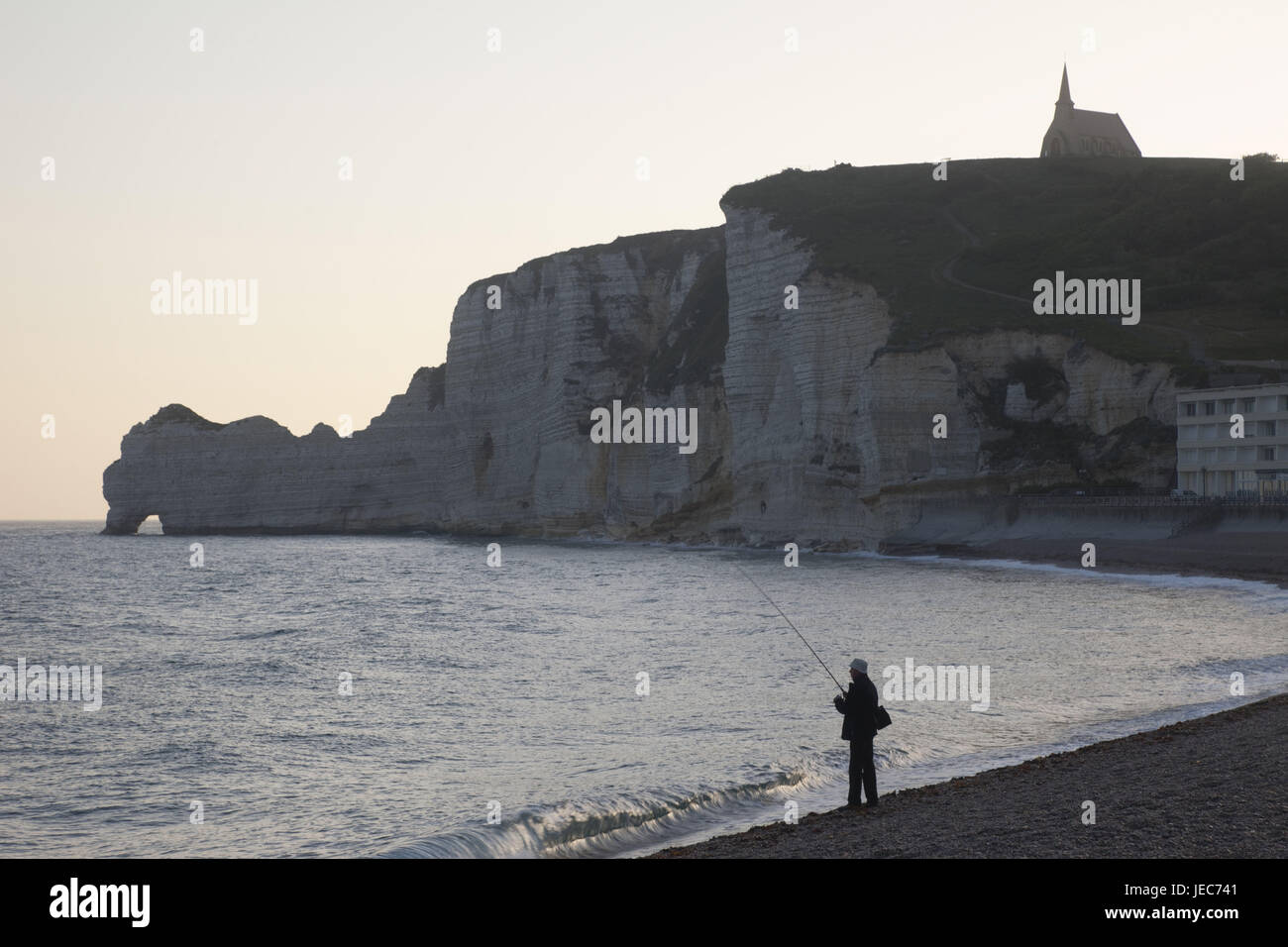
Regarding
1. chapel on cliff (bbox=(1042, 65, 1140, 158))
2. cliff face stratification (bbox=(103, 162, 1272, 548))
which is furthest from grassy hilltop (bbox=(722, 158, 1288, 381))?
chapel on cliff (bbox=(1042, 65, 1140, 158))

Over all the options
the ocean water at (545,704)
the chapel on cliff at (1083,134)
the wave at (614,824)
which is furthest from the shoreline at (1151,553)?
the chapel on cliff at (1083,134)

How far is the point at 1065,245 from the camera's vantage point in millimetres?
79625

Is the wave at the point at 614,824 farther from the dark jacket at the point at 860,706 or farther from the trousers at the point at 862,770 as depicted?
the dark jacket at the point at 860,706

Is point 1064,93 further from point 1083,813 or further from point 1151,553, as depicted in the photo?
point 1083,813

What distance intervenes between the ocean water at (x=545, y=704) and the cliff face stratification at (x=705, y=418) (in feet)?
66.8

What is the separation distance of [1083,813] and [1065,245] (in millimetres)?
75018

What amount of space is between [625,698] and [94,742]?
25.6 feet

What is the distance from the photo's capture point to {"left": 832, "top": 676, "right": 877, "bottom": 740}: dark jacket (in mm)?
11820

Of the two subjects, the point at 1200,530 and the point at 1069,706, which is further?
the point at 1200,530

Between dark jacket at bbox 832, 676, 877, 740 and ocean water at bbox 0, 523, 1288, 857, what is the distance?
1.37m

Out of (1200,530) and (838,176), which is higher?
(838,176)
